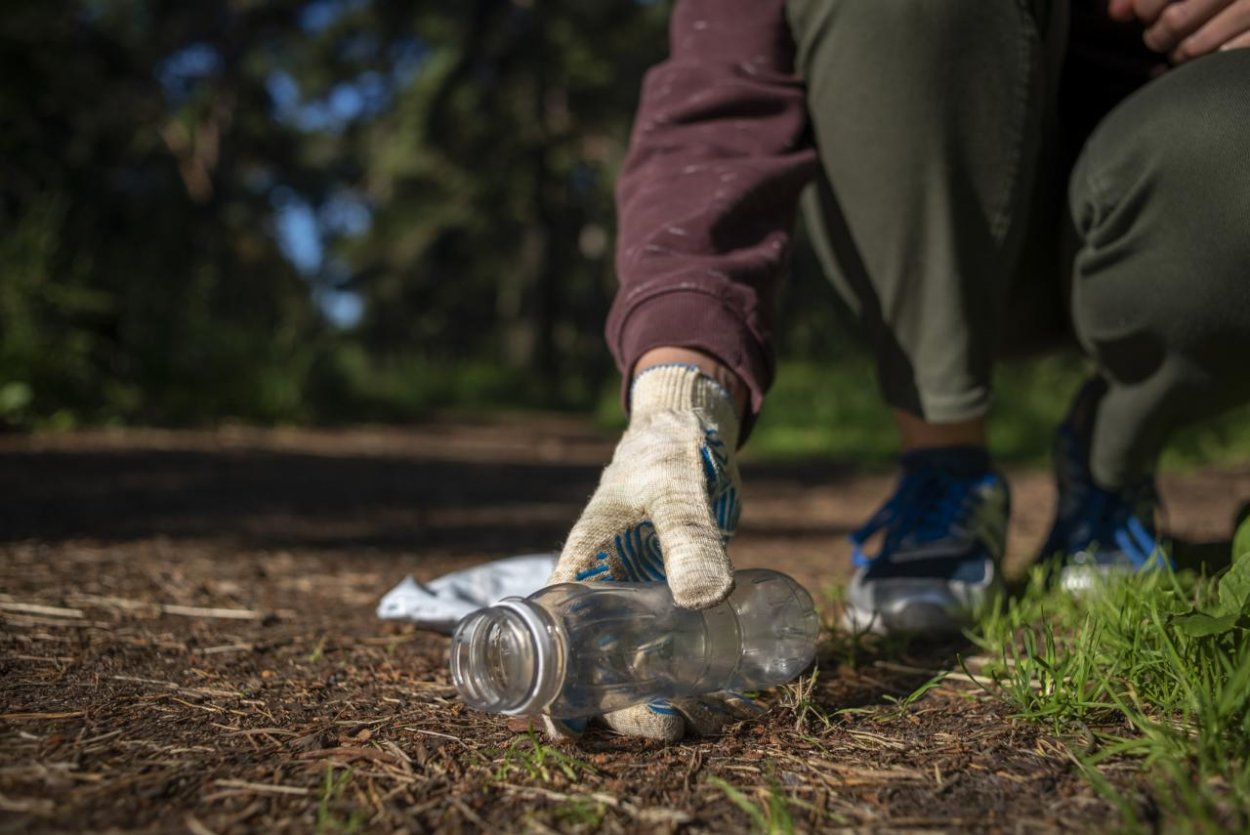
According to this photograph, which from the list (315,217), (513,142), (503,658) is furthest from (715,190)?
(315,217)

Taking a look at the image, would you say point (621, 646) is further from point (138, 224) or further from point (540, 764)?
point (138, 224)

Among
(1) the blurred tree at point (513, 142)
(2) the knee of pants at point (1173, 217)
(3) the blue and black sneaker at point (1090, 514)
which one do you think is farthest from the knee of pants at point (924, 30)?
(1) the blurred tree at point (513, 142)

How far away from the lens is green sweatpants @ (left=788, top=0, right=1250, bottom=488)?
1453 mm

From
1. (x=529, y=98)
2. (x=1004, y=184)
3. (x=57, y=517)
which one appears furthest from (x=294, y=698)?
(x=529, y=98)

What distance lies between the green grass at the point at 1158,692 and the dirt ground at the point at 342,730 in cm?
4

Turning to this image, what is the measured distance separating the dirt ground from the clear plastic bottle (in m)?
0.07

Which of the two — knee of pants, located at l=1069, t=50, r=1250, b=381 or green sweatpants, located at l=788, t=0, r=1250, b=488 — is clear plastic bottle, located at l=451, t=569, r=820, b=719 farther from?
knee of pants, located at l=1069, t=50, r=1250, b=381

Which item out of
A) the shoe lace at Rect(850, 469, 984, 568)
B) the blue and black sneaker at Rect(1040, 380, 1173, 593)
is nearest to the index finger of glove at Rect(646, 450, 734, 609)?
the shoe lace at Rect(850, 469, 984, 568)

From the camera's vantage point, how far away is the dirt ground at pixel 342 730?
3.09 feet

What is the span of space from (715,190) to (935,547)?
0.77m

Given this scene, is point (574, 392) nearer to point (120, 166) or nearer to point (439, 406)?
point (439, 406)

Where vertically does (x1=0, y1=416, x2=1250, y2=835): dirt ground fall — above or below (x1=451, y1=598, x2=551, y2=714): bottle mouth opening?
below

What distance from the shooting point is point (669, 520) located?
1146 millimetres

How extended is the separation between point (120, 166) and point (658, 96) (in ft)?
37.6
